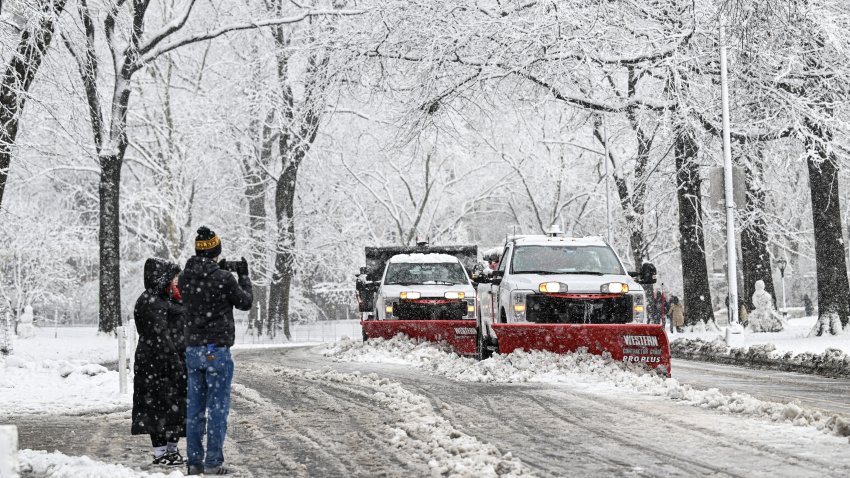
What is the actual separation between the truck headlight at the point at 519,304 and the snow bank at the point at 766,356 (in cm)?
467

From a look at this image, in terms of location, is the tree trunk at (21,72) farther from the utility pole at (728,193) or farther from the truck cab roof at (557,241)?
the utility pole at (728,193)

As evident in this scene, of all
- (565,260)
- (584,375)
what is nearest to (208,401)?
(584,375)

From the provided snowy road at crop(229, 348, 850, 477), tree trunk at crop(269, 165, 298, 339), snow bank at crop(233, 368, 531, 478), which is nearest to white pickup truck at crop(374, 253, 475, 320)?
snow bank at crop(233, 368, 531, 478)

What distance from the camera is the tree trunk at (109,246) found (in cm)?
2877

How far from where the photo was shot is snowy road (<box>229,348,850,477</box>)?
7977mm

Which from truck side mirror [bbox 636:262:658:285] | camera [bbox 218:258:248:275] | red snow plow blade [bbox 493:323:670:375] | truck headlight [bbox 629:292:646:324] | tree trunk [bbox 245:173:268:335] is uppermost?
tree trunk [bbox 245:173:268:335]

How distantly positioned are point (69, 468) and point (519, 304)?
9.01m

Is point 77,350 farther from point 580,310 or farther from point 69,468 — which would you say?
point 69,468

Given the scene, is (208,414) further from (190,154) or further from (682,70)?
(190,154)

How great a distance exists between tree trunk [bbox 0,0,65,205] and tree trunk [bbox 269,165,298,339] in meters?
20.2

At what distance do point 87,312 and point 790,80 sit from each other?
4936cm

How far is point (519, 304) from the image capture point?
16266 millimetres

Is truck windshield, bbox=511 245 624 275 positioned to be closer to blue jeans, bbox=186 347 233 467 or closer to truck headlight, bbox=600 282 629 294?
truck headlight, bbox=600 282 629 294

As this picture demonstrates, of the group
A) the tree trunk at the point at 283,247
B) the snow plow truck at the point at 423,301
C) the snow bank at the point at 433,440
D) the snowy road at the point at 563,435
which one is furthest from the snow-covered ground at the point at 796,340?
the tree trunk at the point at 283,247
